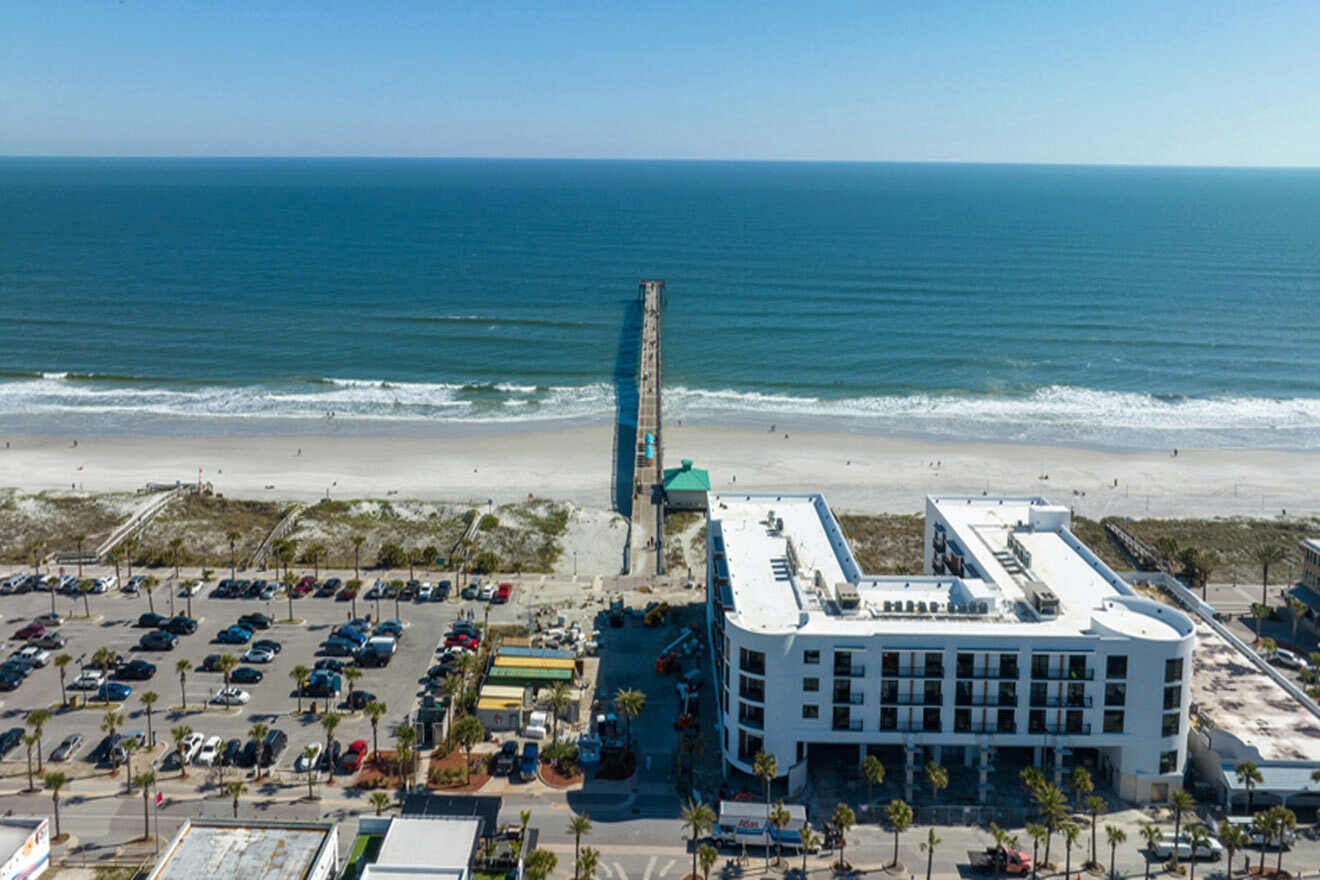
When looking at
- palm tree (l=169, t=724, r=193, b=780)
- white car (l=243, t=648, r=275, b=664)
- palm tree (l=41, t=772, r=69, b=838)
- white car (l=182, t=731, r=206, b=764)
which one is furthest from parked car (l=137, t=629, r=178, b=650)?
palm tree (l=41, t=772, r=69, b=838)

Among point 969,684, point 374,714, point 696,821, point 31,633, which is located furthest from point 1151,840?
point 31,633

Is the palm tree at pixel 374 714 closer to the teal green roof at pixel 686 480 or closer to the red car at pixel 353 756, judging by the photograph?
the red car at pixel 353 756

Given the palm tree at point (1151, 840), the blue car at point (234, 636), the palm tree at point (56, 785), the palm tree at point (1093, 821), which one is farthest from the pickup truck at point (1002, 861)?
the blue car at point (234, 636)

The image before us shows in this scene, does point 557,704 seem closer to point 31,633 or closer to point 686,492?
point 31,633

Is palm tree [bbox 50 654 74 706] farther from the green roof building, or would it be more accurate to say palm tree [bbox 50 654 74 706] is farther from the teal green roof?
the teal green roof

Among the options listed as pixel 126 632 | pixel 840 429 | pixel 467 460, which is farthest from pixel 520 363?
pixel 126 632

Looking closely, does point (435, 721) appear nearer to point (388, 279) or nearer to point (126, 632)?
point (126, 632)
